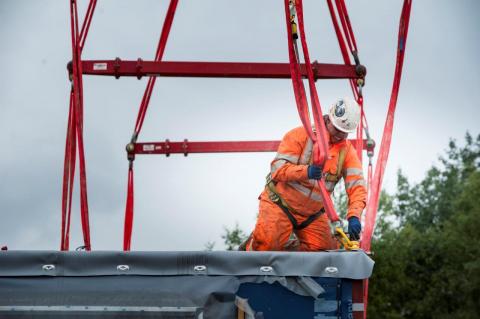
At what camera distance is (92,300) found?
18.0 feet

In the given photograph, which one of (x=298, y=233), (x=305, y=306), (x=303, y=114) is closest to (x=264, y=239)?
(x=298, y=233)

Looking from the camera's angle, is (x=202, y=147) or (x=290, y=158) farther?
(x=202, y=147)

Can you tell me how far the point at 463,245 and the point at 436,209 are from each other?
13.6 meters

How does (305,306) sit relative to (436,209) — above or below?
below

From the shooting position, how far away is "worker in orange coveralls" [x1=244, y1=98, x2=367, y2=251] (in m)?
8.16

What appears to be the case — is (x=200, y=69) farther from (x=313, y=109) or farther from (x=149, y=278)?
(x=149, y=278)

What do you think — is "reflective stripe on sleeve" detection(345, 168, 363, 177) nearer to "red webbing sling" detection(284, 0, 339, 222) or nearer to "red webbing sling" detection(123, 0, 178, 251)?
"red webbing sling" detection(284, 0, 339, 222)

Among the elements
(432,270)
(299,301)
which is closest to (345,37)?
(299,301)

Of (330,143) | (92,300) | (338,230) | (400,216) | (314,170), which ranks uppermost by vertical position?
(400,216)

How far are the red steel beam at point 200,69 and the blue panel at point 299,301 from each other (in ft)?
14.0

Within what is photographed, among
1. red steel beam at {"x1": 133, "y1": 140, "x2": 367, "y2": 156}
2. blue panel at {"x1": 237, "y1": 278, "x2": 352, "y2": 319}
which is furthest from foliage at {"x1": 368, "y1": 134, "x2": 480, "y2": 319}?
blue panel at {"x1": 237, "y1": 278, "x2": 352, "y2": 319}

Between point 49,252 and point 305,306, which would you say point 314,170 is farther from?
point 49,252

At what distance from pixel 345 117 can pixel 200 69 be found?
6.87ft

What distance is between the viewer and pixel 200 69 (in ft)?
32.1
